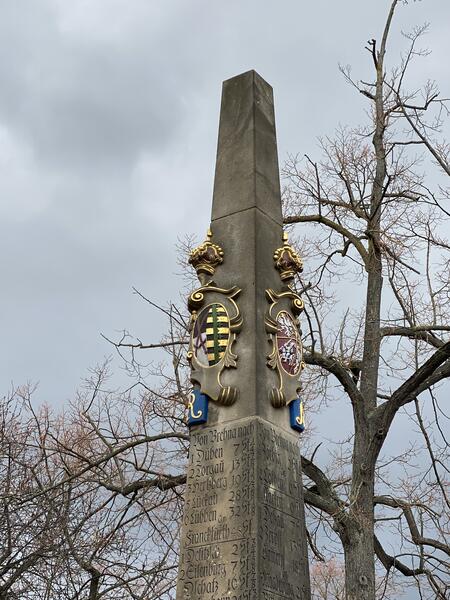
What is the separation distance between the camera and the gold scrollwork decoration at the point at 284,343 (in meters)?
8.28

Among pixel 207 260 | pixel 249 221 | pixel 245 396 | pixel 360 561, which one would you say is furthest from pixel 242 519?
pixel 360 561

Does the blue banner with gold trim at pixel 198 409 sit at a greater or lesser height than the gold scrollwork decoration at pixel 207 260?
lesser

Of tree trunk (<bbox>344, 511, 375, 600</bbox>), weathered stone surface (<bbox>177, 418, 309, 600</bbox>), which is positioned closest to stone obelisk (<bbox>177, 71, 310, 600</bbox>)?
weathered stone surface (<bbox>177, 418, 309, 600</bbox>)

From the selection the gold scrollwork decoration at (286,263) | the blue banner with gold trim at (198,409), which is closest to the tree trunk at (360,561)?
the gold scrollwork decoration at (286,263)

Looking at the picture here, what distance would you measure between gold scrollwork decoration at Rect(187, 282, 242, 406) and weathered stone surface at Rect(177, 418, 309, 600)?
384 mm

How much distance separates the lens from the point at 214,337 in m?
8.41

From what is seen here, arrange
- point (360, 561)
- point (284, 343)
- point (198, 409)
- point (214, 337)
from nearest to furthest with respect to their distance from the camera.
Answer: point (198, 409), point (214, 337), point (284, 343), point (360, 561)

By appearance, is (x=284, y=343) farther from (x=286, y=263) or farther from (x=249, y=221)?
(x=249, y=221)

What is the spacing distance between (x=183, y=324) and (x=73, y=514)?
3.77 meters

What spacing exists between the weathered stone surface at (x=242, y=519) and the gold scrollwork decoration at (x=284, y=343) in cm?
39

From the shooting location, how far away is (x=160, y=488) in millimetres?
14852

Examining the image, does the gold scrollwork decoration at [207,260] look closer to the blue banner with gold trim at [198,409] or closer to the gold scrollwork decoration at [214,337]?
the gold scrollwork decoration at [214,337]

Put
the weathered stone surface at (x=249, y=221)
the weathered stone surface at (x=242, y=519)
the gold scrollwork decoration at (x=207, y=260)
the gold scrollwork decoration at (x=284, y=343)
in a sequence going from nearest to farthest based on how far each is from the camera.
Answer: the weathered stone surface at (x=242, y=519) < the weathered stone surface at (x=249, y=221) < the gold scrollwork decoration at (x=284, y=343) < the gold scrollwork decoration at (x=207, y=260)

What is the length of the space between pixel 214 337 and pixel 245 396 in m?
0.68
